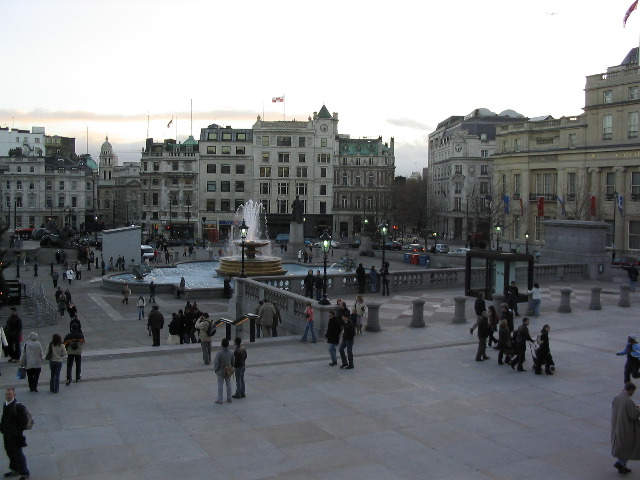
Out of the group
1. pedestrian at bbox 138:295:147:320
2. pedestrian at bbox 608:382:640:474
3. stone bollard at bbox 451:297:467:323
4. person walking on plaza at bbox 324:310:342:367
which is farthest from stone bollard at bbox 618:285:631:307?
pedestrian at bbox 138:295:147:320

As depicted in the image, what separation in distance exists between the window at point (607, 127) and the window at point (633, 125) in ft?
6.85

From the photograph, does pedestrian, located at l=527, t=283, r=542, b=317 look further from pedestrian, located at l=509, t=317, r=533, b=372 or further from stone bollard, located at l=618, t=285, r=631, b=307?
pedestrian, located at l=509, t=317, r=533, b=372

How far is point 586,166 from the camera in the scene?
59.4 m

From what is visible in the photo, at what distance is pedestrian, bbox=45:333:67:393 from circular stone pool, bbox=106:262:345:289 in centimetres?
2363

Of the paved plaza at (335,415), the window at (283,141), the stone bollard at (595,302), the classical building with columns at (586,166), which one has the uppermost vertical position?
the window at (283,141)

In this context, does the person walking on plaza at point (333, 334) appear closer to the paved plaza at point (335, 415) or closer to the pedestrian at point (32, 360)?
the paved plaza at point (335, 415)

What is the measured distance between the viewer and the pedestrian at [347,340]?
16250 millimetres

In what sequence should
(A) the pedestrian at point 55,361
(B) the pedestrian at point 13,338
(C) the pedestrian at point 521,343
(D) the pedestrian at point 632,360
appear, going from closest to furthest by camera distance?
(A) the pedestrian at point 55,361 → (D) the pedestrian at point 632,360 → (C) the pedestrian at point 521,343 → (B) the pedestrian at point 13,338

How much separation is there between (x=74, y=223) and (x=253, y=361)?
104m

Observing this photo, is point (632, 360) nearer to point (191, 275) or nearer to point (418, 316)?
point (418, 316)

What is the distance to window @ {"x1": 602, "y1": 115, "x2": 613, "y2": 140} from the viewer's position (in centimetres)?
5684

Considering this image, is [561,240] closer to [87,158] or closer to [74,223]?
[74,223]

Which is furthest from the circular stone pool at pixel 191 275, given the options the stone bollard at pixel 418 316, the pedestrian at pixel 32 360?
the pedestrian at pixel 32 360

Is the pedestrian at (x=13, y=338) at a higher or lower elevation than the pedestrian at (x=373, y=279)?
lower
